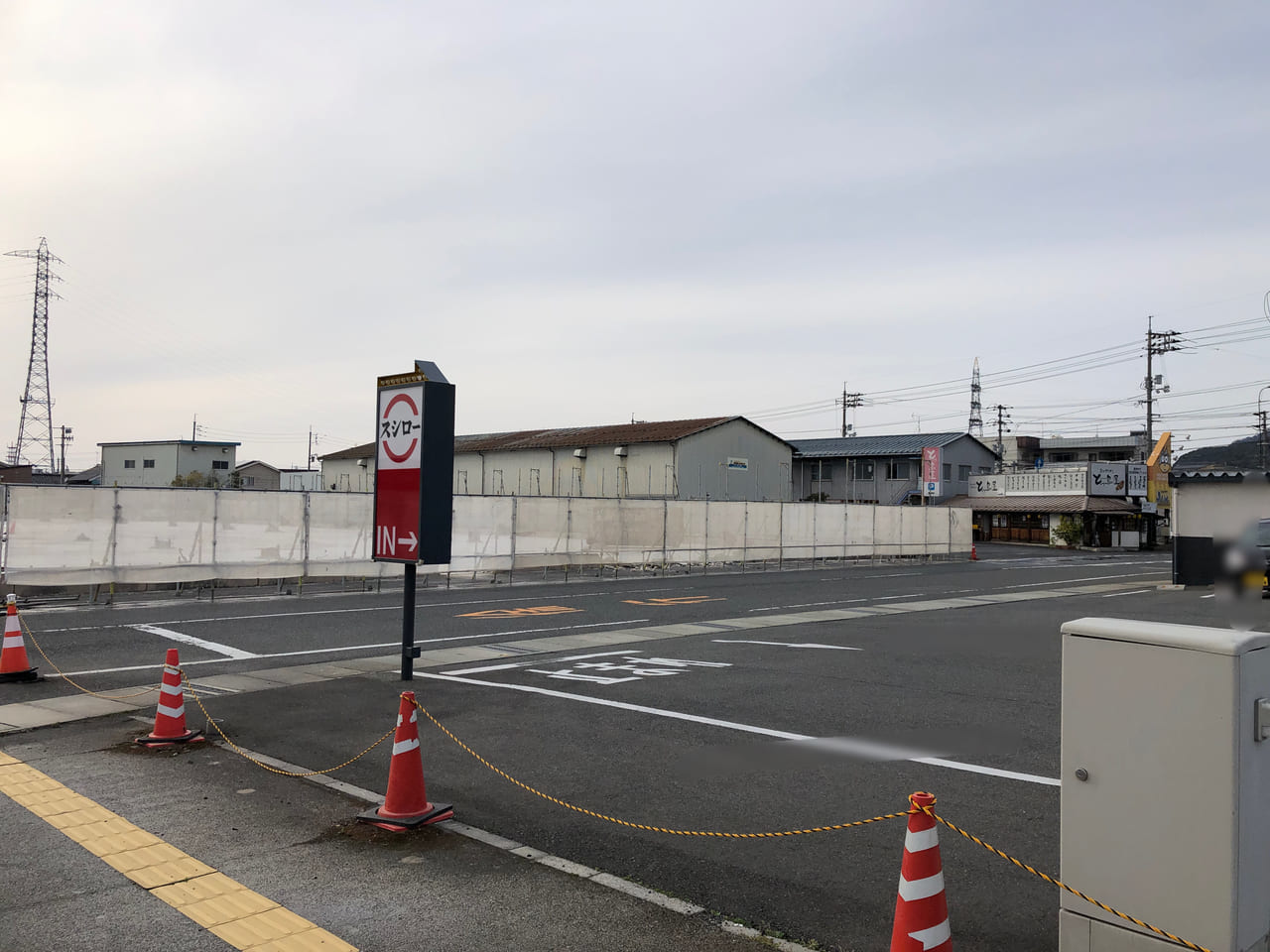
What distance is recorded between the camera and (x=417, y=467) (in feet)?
38.9

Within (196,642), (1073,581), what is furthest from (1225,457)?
(196,642)

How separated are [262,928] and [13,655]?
9001 millimetres

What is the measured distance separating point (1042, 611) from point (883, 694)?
1208 centimetres

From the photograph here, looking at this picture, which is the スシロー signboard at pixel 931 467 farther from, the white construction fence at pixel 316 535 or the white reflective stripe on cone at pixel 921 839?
the white reflective stripe on cone at pixel 921 839

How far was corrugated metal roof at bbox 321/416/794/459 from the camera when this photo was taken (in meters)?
55.2

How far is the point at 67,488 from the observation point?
68.7 ft

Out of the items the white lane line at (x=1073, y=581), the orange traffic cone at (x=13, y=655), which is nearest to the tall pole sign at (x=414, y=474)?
the orange traffic cone at (x=13, y=655)

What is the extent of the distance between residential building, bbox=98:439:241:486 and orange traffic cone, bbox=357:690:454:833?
257 ft

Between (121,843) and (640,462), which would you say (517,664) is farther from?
(640,462)

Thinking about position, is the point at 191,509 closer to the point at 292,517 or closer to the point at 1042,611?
the point at 292,517

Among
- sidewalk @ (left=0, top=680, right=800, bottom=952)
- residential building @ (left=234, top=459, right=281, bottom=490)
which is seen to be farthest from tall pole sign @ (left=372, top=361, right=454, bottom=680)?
residential building @ (left=234, top=459, right=281, bottom=490)

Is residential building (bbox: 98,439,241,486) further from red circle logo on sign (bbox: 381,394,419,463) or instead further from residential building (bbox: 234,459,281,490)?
red circle logo on sign (bbox: 381,394,419,463)

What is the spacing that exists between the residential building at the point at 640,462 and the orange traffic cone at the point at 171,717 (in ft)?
135

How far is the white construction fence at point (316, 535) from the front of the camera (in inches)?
828
